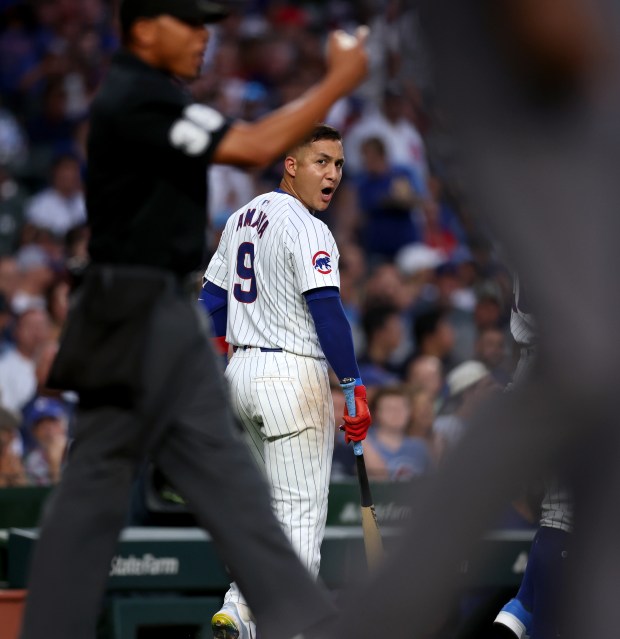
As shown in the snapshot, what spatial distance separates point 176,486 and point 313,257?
186 centimetres

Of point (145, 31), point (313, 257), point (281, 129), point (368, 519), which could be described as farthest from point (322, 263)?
point (281, 129)

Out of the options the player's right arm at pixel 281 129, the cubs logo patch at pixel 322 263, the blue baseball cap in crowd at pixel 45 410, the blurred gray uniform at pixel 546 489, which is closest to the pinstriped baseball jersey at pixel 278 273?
the cubs logo patch at pixel 322 263

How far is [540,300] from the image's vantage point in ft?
11.9

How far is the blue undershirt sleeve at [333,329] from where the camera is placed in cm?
602

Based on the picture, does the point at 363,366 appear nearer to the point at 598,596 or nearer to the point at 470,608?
the point at 470,608

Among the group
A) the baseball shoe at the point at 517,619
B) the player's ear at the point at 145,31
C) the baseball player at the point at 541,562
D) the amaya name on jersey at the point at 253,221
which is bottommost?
the baseball shoe at the point at 517,619

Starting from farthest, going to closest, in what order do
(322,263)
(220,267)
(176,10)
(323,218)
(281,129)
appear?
(323,218) < (220,267) < (322,263) < (176,10) < (281,129)

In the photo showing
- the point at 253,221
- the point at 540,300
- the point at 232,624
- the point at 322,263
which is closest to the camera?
the point at 540,300

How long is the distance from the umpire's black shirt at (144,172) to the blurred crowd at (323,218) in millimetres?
3656

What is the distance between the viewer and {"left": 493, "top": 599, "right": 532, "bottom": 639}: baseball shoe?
6086 millimetres

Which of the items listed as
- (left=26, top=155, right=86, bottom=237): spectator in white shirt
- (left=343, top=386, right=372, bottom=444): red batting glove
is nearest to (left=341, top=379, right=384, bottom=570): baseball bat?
(left=343, top=386, right=372, bottom=444): red batting glove

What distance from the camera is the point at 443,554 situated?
3625mm

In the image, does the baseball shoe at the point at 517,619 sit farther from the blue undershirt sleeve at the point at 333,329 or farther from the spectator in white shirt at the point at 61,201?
the spectator in white shirt at the point at 61,201

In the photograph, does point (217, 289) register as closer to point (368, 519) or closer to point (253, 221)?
point (253, 221)
